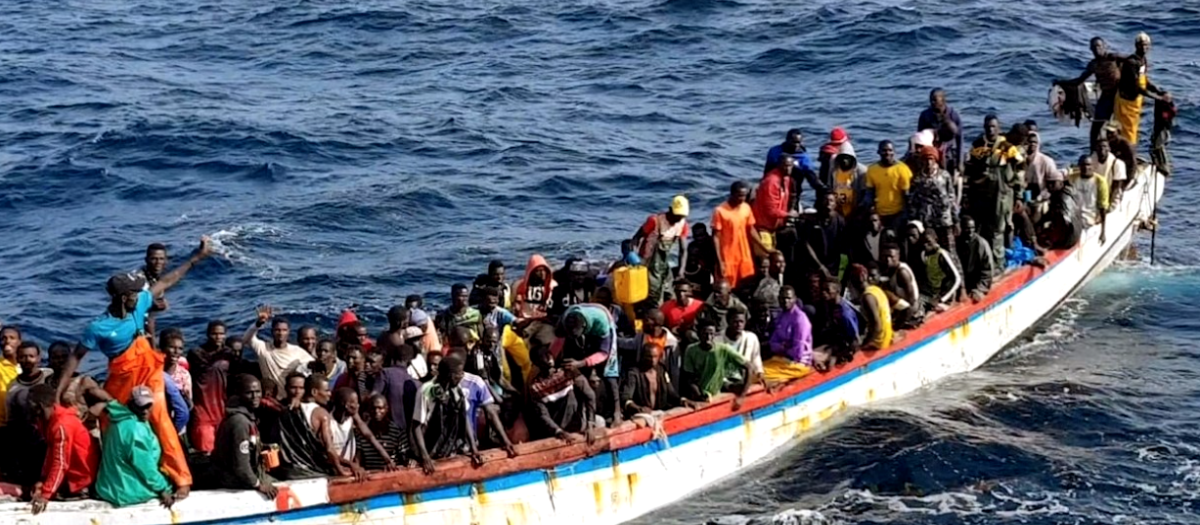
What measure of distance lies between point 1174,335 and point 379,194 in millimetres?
14323

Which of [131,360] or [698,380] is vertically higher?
[131,360]

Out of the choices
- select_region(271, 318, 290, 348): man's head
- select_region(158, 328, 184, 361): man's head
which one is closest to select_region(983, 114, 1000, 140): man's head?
select_region(271, 318, 290, 348): man's head

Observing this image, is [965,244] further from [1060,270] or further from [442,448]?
[442,448]

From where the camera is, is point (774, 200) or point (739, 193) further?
point (774, 200)

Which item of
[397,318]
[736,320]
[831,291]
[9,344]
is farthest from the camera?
[831,291]

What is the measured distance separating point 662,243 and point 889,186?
3264 mm

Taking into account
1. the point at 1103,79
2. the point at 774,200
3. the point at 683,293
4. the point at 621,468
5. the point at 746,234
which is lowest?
the point at 621,468

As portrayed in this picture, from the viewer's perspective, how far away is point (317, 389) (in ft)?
55.3

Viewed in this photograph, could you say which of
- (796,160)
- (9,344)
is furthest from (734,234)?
(9,344)

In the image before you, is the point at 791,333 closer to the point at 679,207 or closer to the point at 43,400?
the point at 679,207

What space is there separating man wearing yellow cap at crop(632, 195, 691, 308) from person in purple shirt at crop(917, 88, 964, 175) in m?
4.47

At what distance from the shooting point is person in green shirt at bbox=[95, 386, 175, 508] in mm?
16000

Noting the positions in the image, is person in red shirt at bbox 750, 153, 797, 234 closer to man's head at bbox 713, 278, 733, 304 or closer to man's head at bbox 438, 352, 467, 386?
man's head at bbox 713, 278, 733, 304

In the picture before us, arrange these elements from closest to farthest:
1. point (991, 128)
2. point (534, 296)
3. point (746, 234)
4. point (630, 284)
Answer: point (630, 284)
point (534, 296)
point (746, 234)
point (991, 128)
